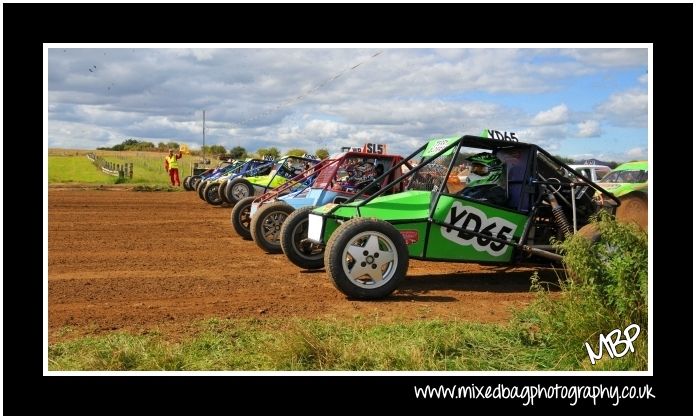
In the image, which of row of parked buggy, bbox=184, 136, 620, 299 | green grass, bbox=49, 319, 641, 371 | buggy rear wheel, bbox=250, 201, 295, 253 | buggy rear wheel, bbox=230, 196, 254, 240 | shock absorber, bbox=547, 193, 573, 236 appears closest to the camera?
green grass, bbox=49, 319, 641, 371

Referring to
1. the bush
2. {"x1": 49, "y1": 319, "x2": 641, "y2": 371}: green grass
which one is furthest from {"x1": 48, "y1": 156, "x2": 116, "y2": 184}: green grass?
the bush

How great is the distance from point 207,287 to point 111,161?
33.3 m

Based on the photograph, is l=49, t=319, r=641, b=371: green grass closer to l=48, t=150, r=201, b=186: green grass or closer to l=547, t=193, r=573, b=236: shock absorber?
l=547, t=193, r=573, b=236: shock absorber

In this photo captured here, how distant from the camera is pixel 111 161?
3806cm

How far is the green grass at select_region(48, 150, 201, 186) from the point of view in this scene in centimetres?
3025

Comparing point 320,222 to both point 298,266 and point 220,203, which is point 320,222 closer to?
point 298,266

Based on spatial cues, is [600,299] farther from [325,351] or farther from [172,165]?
[172,165]

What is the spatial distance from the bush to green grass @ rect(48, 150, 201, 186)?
24.6 meters

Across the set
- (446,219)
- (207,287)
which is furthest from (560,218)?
(207,287)

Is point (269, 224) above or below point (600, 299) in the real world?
above

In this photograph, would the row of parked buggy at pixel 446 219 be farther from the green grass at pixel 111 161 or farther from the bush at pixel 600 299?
the green grass at pixel 111 161

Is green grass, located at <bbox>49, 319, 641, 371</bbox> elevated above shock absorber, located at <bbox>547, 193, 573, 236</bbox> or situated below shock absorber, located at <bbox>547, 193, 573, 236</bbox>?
below

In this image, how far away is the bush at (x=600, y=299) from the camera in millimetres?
4516

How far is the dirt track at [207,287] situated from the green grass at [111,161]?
1792 cm
